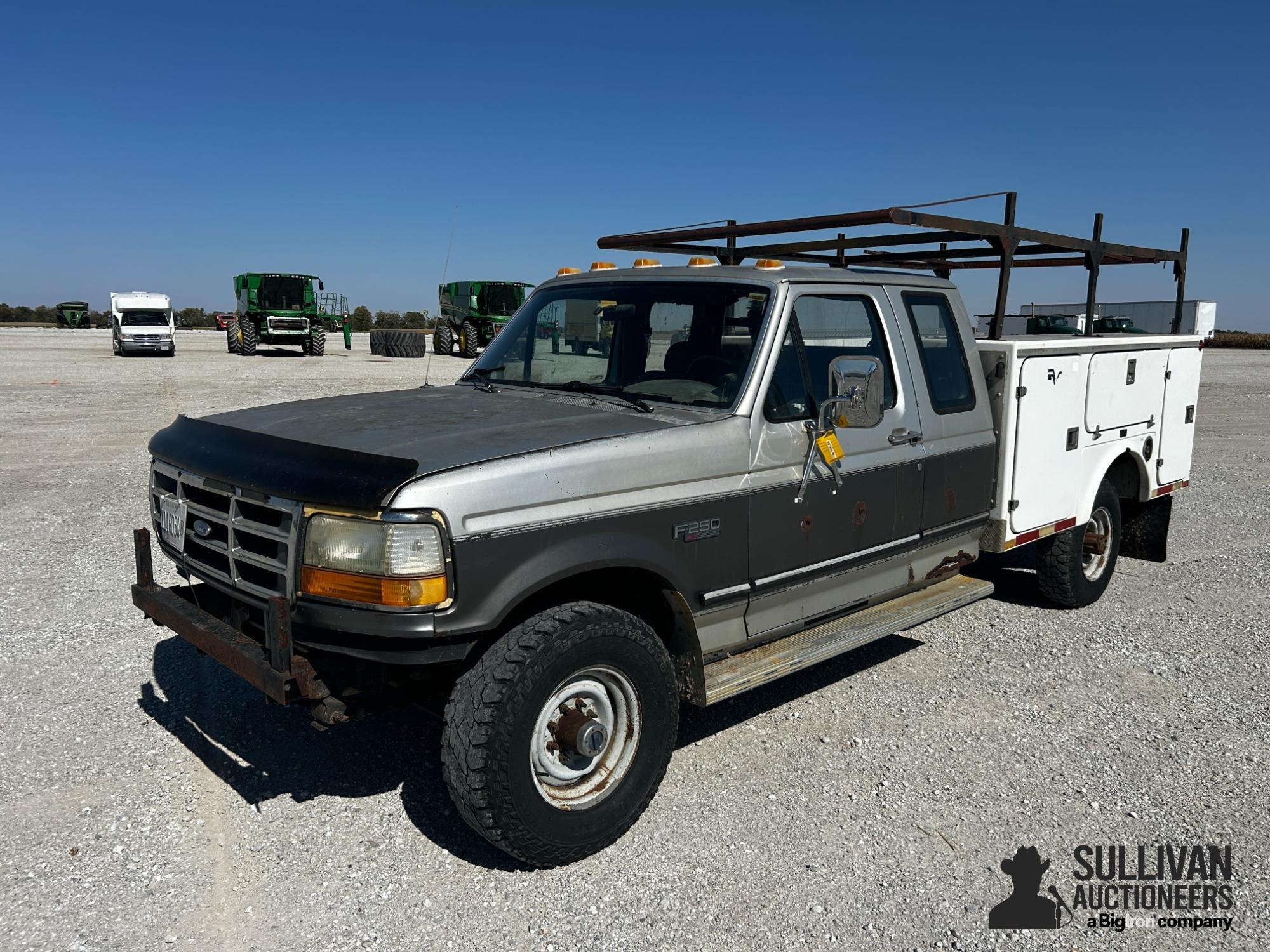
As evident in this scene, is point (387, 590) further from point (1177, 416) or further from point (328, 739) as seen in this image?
point (1177, 416)

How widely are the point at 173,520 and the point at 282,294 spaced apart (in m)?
31.5

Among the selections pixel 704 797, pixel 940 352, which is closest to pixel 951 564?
pixel 940 352

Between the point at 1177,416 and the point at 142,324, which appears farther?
the point at 142,324

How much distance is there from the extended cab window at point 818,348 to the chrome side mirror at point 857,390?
0.32ft

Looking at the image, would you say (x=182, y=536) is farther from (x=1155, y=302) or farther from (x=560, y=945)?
(x=1155, y=302)

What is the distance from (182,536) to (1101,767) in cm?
409

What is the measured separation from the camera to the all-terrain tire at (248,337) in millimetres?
33000

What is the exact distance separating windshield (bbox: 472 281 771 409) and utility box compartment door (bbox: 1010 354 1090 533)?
2142 mm

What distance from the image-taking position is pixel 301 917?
3.20 m

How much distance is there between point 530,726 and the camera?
328 centimetres

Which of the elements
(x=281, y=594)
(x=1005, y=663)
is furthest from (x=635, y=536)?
(x=1005, y=663)

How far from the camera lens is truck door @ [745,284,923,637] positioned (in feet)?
13.5

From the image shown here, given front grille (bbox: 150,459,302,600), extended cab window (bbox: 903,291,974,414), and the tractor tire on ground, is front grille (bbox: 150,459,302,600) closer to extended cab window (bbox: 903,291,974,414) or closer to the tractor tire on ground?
extended cab window (bbox: 903,291,974,414)

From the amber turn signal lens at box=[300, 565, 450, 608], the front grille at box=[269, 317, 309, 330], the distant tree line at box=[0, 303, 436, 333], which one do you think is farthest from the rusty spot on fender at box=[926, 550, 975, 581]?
the distant tree line at box=[0, 303, 436, 333]
